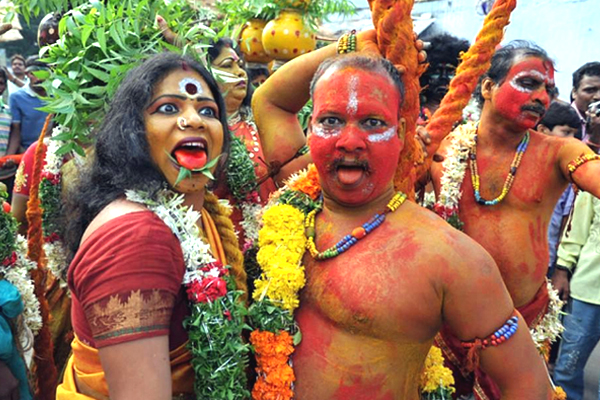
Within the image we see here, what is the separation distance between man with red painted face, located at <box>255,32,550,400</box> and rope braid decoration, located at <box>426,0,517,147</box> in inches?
18.9

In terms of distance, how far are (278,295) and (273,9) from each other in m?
3.58

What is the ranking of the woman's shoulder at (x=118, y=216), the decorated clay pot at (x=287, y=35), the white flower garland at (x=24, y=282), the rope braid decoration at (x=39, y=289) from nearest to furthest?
the woman's shoulder at (x=118, y=216), the white flower garland at (x=24, y=282), the rope braid decoration at (x=39, y=289), the decorated clay pot at (x=287, y=35)

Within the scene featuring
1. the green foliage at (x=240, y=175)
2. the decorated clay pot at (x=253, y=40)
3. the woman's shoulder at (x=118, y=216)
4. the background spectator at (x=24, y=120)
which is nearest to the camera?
the woman's shoulder at (x=118, y=216)

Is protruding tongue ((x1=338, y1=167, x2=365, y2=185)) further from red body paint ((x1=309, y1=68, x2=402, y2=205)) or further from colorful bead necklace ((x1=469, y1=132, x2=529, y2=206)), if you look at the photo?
colorful bead necklace ((x1=469, y1=132, x2=529, y2=206))

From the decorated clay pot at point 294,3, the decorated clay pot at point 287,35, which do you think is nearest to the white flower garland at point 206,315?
the decorated clay pot at point 287,35

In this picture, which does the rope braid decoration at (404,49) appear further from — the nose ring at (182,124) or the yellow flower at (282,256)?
the nose ring at (182,124)

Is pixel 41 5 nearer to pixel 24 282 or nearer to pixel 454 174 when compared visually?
pixel 24 282

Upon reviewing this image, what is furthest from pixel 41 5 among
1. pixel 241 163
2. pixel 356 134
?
pixel 356 134

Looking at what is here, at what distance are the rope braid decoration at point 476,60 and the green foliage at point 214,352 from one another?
4.20 ft

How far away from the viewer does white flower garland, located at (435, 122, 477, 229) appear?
11.2 ft

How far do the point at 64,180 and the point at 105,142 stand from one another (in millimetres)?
1809

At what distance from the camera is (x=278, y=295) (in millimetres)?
2225

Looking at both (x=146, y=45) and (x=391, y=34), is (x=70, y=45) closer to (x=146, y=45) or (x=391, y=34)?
(x=146, y=45)

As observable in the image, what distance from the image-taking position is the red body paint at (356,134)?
6.95ft
